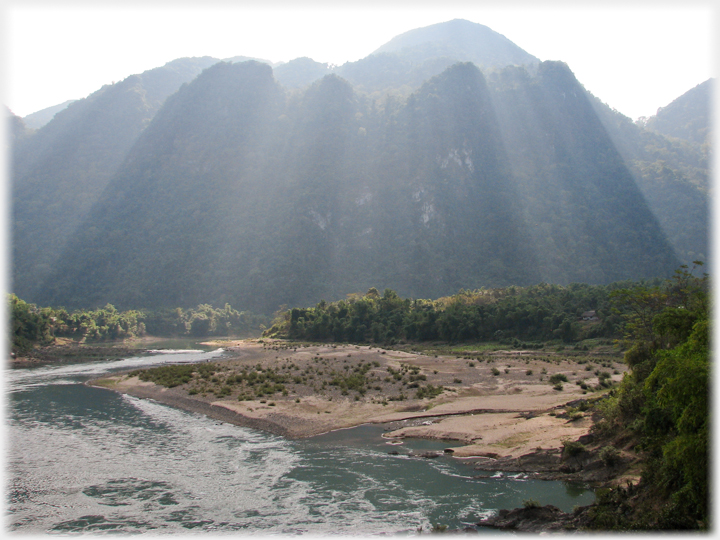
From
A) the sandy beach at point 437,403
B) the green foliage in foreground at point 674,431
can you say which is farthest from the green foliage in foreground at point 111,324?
the green foliage in foreground at point 674,431

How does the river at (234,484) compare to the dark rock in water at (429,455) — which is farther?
the dark rock in water at (429,455)

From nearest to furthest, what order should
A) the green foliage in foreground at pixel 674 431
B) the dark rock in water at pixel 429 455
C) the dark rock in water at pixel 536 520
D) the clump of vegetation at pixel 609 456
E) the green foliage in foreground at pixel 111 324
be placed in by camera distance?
the green foliage in foreground at pixel 674 431, the dark rock in water at pixel 536 520, the clump of vegetation at pixel 609 456, the dark rock in water at pixel 429 455, the green foliage in foreground at pixel 111 324

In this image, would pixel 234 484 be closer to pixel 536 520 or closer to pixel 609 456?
pixel 536 520

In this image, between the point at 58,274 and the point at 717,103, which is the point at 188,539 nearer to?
the point at 717,103

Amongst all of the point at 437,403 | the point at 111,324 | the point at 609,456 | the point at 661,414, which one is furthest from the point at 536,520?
the point at 111,324

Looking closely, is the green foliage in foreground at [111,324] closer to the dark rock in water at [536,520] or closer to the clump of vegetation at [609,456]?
the dark rock in water at [536,520]

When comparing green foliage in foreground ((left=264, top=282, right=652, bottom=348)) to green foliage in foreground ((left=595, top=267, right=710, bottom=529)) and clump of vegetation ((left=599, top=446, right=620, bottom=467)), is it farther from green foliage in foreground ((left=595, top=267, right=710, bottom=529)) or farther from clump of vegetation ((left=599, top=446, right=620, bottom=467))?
clump of vegetation ((left=599, top=446, right=620, bottom=467))
